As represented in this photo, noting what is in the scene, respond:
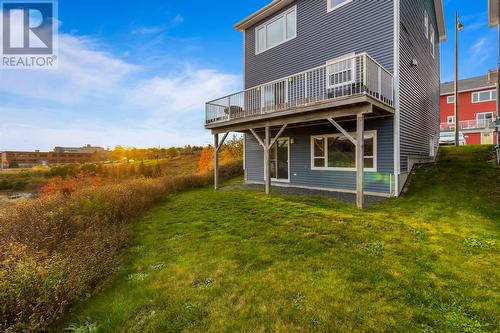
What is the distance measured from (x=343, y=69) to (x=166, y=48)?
944 cm

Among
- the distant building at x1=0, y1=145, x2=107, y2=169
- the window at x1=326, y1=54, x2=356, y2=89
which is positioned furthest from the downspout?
the distant building at x1=0, y1=145, x2=107, y2=169

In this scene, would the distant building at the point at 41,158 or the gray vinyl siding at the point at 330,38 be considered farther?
the distant building at the point at 41,158

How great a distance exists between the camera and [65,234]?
4723 millimetres

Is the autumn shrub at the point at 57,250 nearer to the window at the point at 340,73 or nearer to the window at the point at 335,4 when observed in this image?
the window at the point at 340,73

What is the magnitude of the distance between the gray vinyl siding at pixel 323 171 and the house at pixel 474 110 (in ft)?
70.0

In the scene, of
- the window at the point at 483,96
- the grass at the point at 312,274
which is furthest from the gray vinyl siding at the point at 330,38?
the window at the point at 483,96

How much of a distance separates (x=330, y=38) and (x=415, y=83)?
3910 mm

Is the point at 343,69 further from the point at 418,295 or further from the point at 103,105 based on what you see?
the point at 103,105

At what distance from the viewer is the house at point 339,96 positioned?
7.60 m

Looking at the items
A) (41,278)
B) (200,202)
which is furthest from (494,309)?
(200,202)

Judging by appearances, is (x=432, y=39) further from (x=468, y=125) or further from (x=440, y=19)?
(x=468, y=125)

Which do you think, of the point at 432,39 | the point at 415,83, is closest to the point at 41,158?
the point at 415,83

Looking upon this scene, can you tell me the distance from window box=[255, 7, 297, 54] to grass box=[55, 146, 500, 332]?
28.1 ft

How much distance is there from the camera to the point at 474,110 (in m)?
25.1
